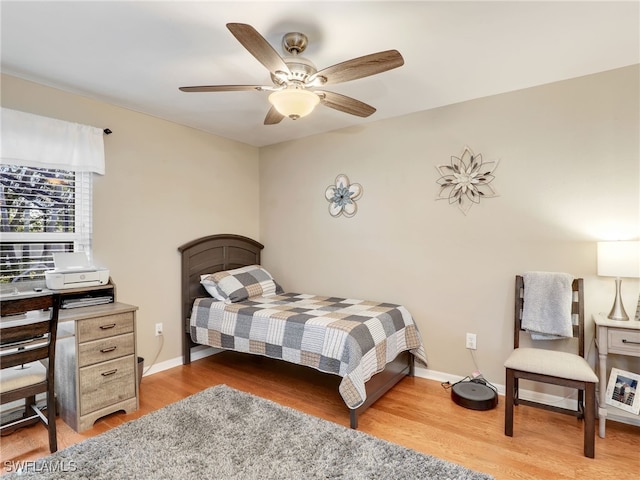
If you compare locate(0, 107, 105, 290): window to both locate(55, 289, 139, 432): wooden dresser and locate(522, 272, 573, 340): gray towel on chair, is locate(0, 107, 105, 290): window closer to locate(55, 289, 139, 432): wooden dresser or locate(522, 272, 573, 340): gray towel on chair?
locate(55, 289, 139, 432): wooden dresser

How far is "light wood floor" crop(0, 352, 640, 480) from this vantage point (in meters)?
2.00

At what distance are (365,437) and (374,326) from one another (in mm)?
766

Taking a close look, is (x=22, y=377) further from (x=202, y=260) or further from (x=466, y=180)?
(x=466, y=180)

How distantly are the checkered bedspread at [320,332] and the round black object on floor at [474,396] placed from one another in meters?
0.46

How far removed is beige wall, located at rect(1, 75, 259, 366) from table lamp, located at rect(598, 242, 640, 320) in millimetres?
3398

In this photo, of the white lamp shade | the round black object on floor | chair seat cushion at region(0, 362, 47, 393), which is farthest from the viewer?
the round black object on floor

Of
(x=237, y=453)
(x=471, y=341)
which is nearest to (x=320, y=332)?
(x=237, y=453)

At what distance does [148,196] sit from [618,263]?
Result: 3671 millimetres

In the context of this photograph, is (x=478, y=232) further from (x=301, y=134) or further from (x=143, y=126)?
(x=143, y=126)

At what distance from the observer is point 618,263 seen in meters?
2.22

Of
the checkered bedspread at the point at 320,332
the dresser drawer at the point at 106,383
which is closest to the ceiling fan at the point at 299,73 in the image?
the checkered bedspread at the point at 320,332

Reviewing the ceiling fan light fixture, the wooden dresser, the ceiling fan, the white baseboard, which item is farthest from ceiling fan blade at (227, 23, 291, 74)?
the white baseboard

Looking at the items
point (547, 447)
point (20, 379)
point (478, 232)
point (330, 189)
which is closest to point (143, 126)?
point (330, 189)

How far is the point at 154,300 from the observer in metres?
3.36
